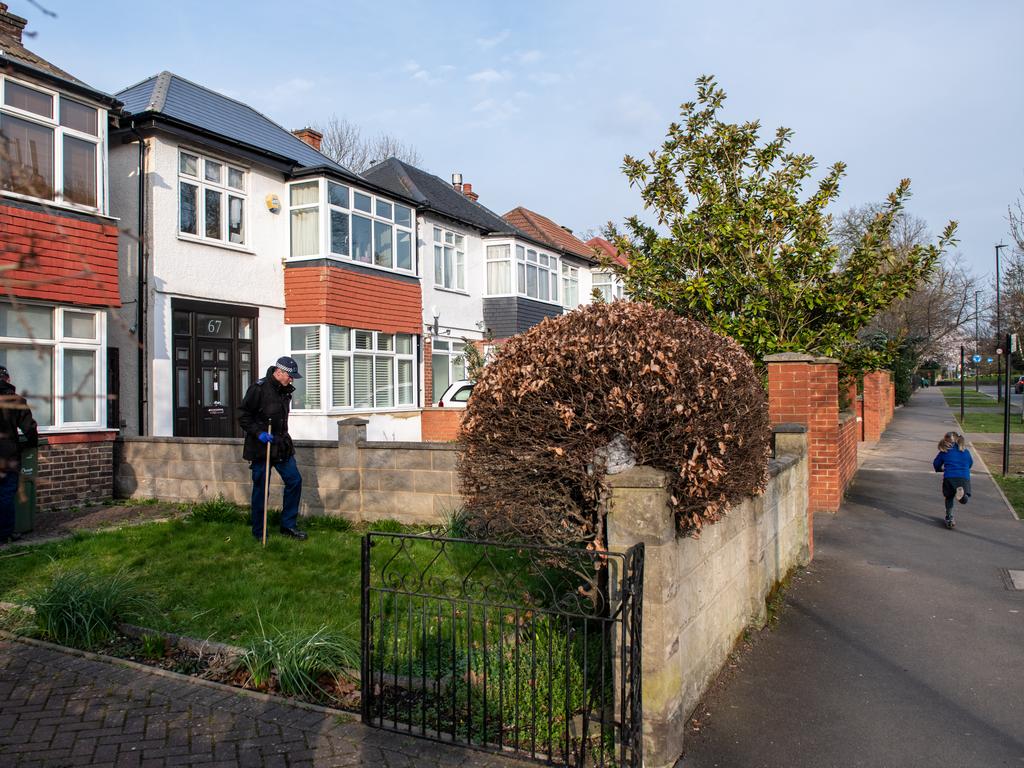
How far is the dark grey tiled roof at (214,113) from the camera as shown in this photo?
48.4 ft

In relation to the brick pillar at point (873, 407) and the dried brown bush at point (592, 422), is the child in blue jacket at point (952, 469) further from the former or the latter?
the brick pillar at point (873, 407)

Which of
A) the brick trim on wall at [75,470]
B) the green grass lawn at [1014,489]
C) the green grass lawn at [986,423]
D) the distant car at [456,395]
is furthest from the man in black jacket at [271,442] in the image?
the green grass lawn at [986,423]

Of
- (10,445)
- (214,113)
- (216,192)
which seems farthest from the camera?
(214,113)

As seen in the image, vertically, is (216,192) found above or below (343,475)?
above

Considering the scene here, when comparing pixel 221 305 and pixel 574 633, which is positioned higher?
pixel 221 305

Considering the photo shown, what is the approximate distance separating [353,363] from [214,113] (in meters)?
5.91

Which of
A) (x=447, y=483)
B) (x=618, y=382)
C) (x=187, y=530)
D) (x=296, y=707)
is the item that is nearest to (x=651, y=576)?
(x=618, y=382)

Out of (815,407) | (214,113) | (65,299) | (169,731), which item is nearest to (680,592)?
(169,731)

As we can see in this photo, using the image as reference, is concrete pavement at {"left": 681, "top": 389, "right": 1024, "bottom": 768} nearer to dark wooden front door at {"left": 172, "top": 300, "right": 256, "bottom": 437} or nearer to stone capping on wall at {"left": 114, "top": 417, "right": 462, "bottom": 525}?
stone capping on wall at {"left": 114, "top": 417, "right": 462, "bottom": 525}

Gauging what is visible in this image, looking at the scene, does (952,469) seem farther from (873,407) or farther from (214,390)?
(873,407)

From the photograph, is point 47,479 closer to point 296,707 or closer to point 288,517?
point 288,517

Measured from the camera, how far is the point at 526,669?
15.0 feet

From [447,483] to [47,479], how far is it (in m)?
5.56

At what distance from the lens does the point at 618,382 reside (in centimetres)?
424
